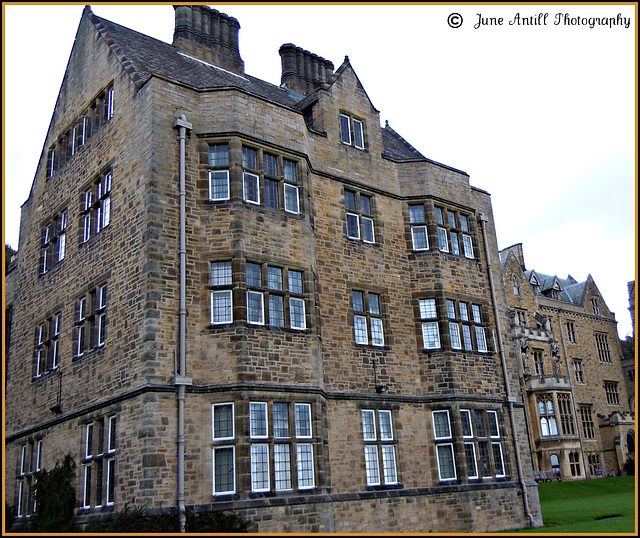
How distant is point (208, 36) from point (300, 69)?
216 inches

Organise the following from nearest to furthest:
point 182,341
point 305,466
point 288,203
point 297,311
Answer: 1. point 182,341
2. point 305,466
3. point 297,311
4. point 288,203

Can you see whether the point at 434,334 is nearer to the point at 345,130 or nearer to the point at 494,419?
the point at 494,419

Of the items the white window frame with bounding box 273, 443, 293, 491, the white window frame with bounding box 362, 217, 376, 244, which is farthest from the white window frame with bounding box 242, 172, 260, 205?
the white window frame with bounding box 273, 443, 293, 491

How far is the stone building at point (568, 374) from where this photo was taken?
44281mm

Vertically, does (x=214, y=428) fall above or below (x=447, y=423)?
below

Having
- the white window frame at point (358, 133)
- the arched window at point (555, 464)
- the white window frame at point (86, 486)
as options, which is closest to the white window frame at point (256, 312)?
the white window frame at point (86, 486)

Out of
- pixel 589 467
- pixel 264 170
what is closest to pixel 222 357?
pixel 264 170

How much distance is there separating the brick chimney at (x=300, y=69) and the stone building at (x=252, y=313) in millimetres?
4840

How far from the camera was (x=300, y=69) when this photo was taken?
3055 cm

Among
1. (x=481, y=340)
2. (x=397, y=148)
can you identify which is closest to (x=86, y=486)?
(x=481, y=340)

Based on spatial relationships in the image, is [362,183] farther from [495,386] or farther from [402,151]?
[495,386]

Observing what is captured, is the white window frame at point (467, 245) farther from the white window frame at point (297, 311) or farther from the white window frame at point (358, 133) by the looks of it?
the white window frame at point (297, 311)

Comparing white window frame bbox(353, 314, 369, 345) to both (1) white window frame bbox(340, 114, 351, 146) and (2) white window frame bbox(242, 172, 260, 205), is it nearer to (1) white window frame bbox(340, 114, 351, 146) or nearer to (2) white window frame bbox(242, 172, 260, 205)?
(2) white window frame bbox(242, 172, 260, 205)

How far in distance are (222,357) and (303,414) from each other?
2.74 m
